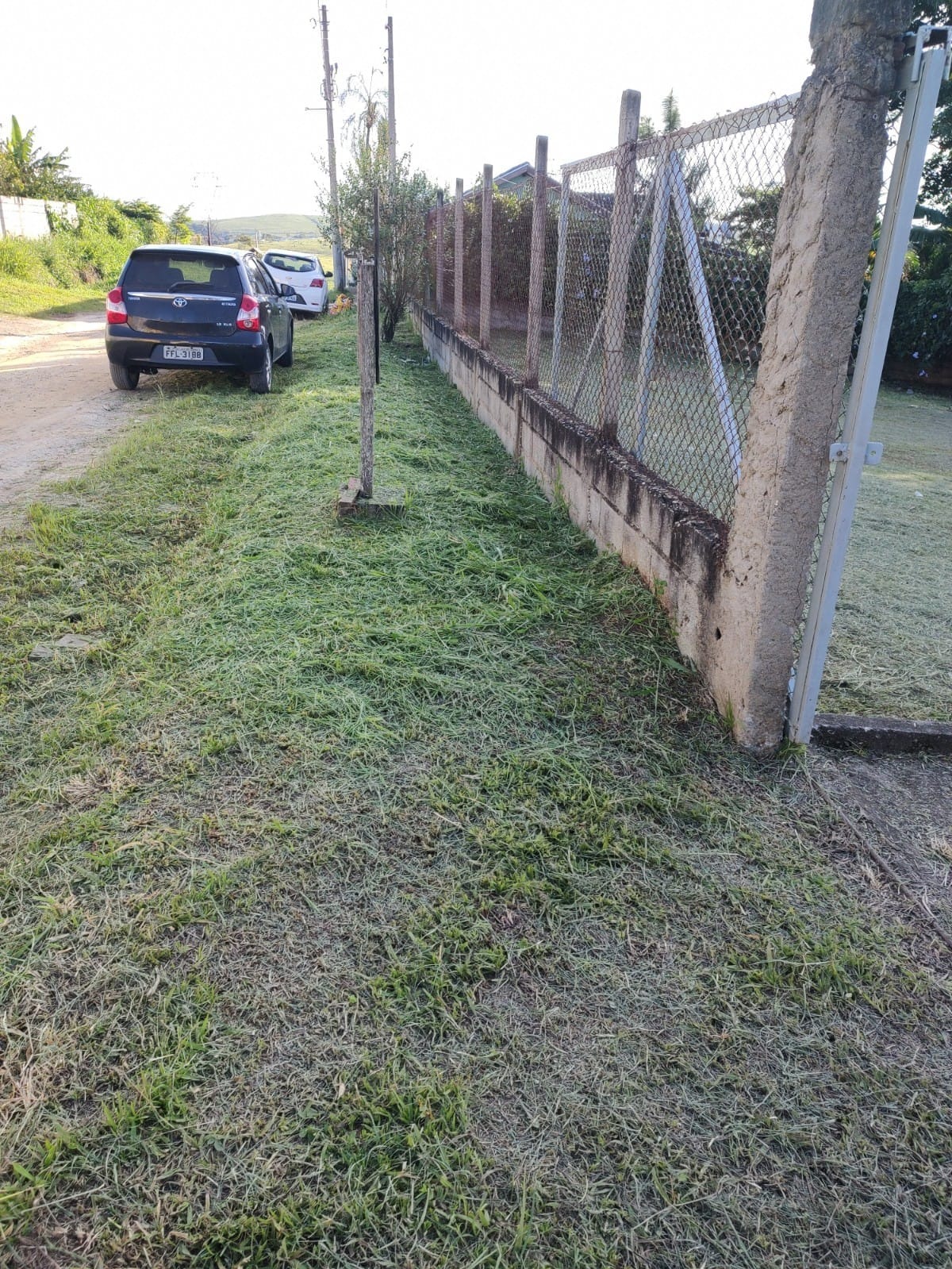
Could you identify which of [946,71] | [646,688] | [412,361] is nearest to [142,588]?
[646,688]

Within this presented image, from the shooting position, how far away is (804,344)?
2.56 metres

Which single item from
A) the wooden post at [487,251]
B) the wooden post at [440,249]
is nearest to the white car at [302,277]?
the wooden post at [440,249]

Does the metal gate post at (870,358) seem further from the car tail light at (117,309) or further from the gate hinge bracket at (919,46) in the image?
the car tail light at (117,309)

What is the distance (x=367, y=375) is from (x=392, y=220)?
36.0 ft

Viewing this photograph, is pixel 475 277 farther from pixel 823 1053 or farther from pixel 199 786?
pixel 823 1053

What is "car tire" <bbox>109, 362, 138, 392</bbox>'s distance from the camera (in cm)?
991

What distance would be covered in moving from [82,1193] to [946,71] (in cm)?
337

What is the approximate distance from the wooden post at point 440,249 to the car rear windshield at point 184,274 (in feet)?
13.0

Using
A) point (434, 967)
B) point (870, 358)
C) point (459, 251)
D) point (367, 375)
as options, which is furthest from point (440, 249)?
point (434, 967)

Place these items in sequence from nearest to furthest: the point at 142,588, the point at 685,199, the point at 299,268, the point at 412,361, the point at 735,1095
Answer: the point at 735,1095
the point at 685,199
the point at 142,588
the point at 412,361
the point at 299,268

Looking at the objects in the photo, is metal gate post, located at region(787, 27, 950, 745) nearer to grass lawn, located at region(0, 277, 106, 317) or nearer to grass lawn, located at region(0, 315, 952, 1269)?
grass lawn, located at region(0, 315, 952, 1269)

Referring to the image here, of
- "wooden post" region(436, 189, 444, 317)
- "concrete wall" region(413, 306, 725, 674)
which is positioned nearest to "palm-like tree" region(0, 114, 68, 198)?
"wooden post" region(436, 189, 444, 317)

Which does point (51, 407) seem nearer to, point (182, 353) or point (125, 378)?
point (125, 378)

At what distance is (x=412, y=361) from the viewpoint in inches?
514
